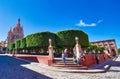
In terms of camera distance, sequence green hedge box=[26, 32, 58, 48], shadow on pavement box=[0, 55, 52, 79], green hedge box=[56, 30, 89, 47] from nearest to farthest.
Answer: shadow on pavement box=[0, 55, 52, 79]
green hedge box=[56, 30, 89, 47]
green hedge box=[26, 32, 58, 48]

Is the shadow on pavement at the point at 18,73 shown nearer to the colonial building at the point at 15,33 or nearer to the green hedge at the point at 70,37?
the green hedge at the point at 70,37

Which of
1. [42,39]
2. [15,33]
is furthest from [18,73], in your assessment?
[15,33]

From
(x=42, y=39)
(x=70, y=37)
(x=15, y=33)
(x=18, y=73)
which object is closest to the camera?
(x=18, y=73)

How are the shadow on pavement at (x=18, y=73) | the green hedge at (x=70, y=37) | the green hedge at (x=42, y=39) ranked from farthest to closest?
the green hedge at (x=42, y=39)
the green hedge at (x=70, y=37)
the shadow on pavement at (x=18, y=73)

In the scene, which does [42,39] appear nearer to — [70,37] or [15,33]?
[70,37]

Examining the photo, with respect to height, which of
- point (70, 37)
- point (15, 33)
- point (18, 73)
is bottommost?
point (18, 73)

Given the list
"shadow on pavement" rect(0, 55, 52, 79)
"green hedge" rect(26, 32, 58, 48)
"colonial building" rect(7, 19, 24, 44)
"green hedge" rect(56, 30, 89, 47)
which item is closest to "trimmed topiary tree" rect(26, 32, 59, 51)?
"green hedge" rect(26, 32, 58, 48)

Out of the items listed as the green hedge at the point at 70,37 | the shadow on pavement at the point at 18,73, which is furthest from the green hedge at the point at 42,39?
the shadow on pavement at the point at 18,73

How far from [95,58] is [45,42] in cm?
1158

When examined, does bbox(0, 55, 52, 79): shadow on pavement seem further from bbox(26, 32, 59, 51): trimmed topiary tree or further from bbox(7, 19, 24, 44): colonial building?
bbox(7, 19, 24, 44): colonial building

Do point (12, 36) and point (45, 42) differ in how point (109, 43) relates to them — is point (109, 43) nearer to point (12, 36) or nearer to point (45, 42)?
point (45, 42)

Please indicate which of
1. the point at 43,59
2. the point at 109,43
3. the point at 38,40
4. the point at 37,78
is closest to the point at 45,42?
the point at 38,40

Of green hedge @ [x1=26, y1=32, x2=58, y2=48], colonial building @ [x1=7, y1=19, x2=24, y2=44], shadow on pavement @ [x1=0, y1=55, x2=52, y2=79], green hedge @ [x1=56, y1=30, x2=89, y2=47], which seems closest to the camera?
shadow on pavement @ [x1=0, y1=55, x2=52, y2=79]

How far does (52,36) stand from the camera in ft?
85.7
